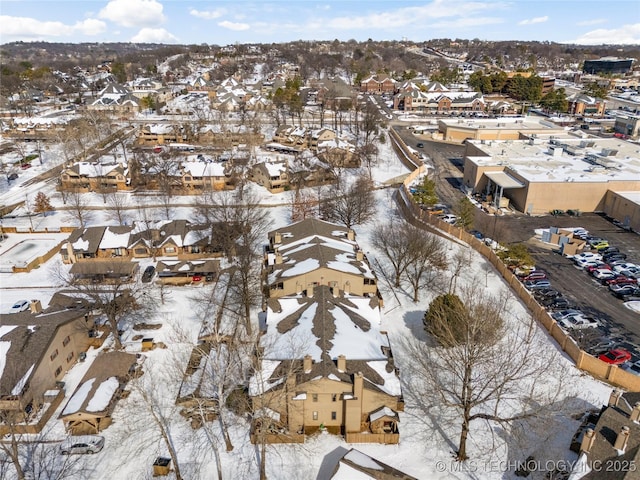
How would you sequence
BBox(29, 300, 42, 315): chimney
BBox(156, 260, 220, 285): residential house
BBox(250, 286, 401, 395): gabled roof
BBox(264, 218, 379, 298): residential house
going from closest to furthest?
BBox(250, 286, 401, 395): gabled roof, BBox(29, 300, 42, 315): chimney, BBox(264, 218, 379, 298): residential house, BBox(156, 260, 220, 285): residential house

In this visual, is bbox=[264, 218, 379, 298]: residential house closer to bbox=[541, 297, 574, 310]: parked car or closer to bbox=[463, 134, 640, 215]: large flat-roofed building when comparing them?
bbox=[541, 297, 574, 310]: parked car

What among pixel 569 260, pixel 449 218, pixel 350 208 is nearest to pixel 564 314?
pixel 569 260

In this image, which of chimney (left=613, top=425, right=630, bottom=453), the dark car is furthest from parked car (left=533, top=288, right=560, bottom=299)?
the dark car

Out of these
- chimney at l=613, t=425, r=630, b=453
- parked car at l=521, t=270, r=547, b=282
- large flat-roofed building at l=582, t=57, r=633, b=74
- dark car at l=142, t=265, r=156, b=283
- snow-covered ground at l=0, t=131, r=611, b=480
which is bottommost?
snow-covered ground at l=0, t=131, r=611, b=480

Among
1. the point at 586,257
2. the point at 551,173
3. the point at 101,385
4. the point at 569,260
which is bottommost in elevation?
the point at 101,385

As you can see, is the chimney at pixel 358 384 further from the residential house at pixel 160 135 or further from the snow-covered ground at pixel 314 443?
the residential house at pixel 160 135

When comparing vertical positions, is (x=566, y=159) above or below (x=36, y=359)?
above

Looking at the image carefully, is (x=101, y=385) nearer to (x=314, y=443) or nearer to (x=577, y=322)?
(x=314, y=443)
